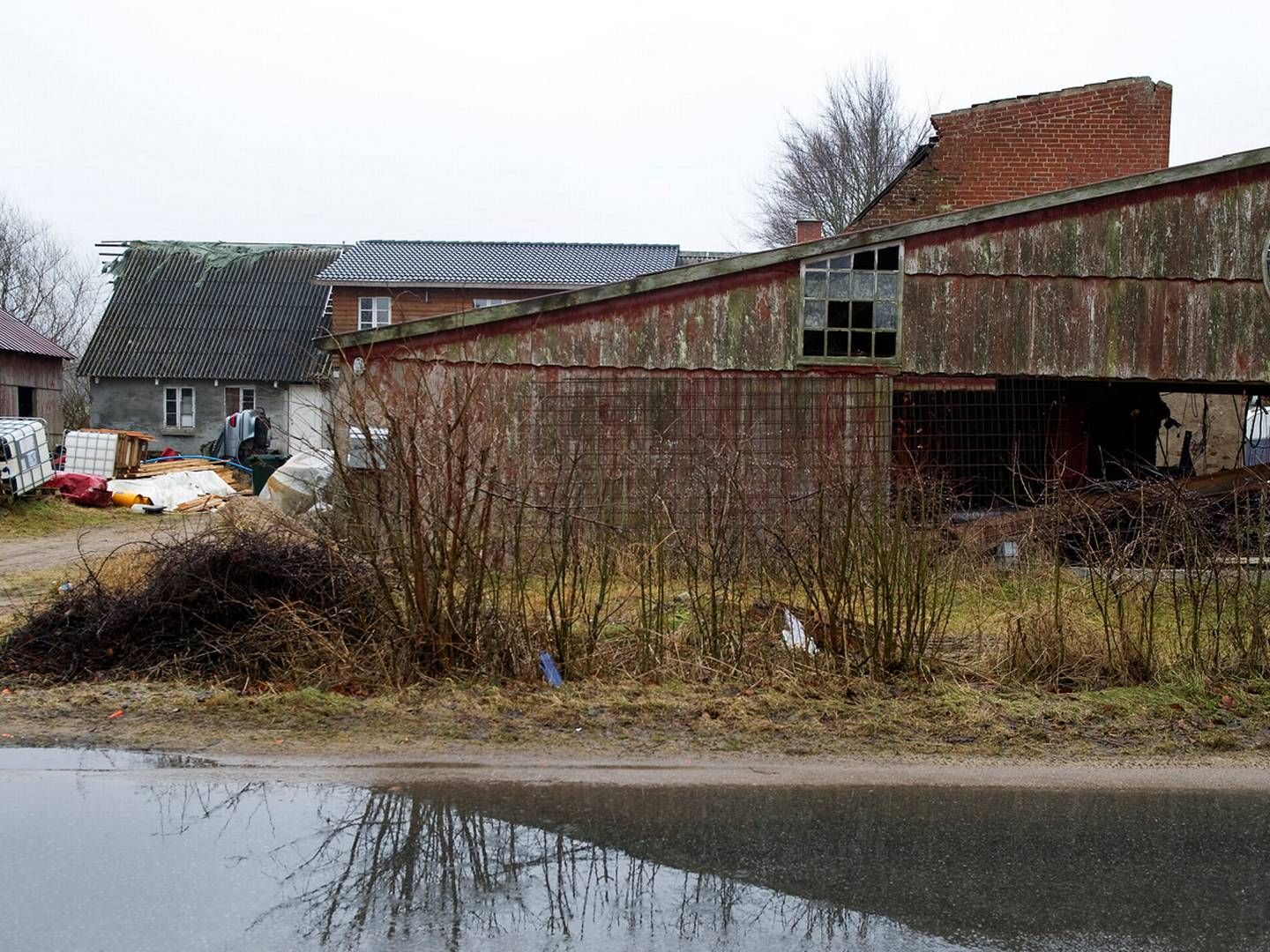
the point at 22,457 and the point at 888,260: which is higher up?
the point at 888,260

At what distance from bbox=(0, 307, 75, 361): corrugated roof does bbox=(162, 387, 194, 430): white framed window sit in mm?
3489

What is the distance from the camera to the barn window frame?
1417 centimetres

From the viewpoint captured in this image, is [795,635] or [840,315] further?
[840,315]

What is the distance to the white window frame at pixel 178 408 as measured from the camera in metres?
38.4

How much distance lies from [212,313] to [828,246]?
31.6 metres

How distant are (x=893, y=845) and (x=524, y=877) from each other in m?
1.58

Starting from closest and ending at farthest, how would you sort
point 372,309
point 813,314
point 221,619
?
point 221,619 → point 813,314 → point 372,309

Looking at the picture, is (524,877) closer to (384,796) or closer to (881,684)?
(384,796)

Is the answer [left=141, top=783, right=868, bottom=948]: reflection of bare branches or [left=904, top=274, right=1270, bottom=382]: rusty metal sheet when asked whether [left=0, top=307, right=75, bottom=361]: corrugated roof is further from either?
[left=141, top=783, right=868, bottom=948]: reflection of bare branches

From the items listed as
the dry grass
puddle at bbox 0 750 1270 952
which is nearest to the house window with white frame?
puddle at bbox 0 750 1270 952

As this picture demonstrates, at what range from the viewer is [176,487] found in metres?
25.3

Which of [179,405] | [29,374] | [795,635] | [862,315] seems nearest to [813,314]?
[862,315]

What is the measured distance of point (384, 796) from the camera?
550cm

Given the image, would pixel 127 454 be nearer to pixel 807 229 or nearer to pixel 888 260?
pixel 888 260
